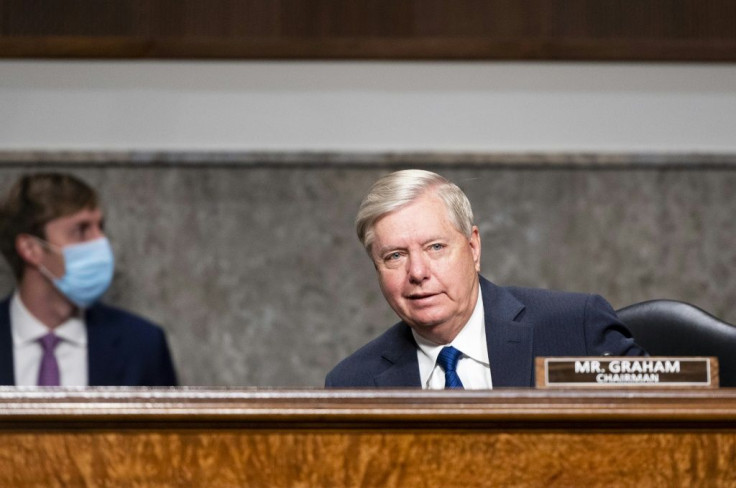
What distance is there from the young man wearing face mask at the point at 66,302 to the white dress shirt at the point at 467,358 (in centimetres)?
191

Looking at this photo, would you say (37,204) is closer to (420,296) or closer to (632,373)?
(420,296)

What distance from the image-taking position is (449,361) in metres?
1.96

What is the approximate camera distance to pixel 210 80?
3869 millimetres

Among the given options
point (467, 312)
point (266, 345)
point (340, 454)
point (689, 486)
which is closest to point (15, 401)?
point (340, 454)

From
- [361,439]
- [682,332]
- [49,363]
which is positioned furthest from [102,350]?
[361,439]

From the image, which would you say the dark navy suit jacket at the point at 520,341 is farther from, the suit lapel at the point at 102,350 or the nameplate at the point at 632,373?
the suit lapel at the point at 102,350

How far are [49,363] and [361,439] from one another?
2.67 metres

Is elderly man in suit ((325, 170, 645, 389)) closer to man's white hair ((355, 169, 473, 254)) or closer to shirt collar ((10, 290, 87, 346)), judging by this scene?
man's white hair ((355, 169, 473, 254))

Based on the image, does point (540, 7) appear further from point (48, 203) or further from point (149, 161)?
point (48, 203)

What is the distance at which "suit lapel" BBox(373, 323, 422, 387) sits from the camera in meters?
1.99

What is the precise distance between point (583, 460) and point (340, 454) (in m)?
0.30

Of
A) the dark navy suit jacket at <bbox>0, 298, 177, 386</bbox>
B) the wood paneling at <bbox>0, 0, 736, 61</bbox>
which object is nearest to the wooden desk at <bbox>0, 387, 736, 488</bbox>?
the dark navy suit jacket at <bbox>0, 298, 177, 386</bbox>

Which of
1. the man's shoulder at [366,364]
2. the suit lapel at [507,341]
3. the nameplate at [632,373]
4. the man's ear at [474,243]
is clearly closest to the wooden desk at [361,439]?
the nameplate at [632,373]

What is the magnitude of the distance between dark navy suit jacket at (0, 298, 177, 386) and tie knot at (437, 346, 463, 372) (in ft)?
6.59
